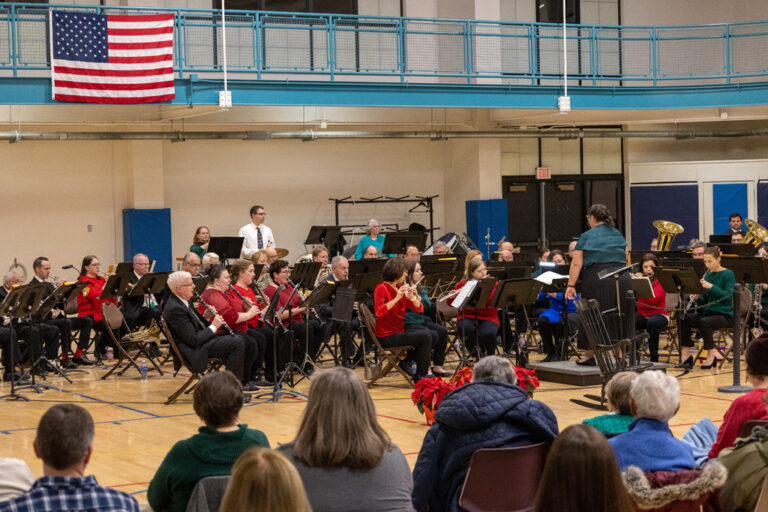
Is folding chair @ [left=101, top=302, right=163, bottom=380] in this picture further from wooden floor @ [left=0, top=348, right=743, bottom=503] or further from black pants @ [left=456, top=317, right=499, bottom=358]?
black pants @ [left=456, top=317, right=499, bottom=358]

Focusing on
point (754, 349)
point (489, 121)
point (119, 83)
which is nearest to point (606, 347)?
point (754, 349)

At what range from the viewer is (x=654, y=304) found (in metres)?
11.8

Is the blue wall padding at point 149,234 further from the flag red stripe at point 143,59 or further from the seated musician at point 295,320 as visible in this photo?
the seated musician at point 295,320

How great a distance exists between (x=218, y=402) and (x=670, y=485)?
1809mm

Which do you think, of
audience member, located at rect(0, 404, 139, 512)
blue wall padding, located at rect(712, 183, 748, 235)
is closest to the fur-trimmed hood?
audience member, located at rect(0, 404, 139, 512)

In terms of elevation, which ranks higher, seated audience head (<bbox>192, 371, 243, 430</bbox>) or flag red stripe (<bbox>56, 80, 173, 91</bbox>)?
flag red stripe (<bbox>56, 80, 173, 91</bbox>)

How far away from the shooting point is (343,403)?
3.66 m

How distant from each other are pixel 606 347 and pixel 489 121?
1185cm

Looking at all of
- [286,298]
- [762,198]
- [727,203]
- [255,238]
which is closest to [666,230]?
[727,203]

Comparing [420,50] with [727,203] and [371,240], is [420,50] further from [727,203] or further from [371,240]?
[727,203]

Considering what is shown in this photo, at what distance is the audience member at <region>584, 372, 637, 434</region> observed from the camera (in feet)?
14.8

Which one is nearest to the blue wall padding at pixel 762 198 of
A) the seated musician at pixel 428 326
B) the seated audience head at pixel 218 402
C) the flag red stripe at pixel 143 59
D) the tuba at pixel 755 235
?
the tuba at pixel 755 235

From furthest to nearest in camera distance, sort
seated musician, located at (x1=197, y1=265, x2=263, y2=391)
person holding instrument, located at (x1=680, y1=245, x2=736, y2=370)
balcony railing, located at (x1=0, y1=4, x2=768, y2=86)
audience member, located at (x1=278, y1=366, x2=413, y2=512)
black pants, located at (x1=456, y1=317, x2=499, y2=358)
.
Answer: balcony railing, located at (x1=0, y1=4, x2=768, y2=86) < person holding instrument, located at (x1=680, y1=245, x2=736, y2=370) < black pants, located at (x1=456, y1=317, x2=499, y2=358) < seated musician, located at (x1=197, y1=265, x2=263, y2=391) < audience member, located at (x1=278, y1=366, x2=413, y2=512)

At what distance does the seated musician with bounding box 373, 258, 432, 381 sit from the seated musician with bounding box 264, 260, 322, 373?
83 cm
